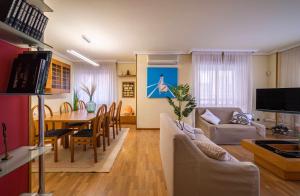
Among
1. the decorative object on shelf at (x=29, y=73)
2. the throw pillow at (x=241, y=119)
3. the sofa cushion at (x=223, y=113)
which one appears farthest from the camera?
the sofa cushion at (x=223, y=113)

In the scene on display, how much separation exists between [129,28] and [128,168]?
8.74 ft

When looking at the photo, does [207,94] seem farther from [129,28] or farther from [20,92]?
[20,92]

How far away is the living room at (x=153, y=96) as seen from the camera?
158 centimetres

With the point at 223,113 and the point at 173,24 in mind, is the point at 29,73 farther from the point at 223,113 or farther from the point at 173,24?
the point at 223,113

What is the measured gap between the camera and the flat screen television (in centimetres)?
491

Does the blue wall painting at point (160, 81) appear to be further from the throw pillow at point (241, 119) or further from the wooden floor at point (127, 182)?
the wooden floor at point (127, 182)

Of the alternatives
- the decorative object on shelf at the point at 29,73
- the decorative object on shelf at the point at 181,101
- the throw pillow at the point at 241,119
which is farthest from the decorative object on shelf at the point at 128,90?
the decorative object on shelf at the point at 29,73

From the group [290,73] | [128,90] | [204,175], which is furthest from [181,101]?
[128,90]

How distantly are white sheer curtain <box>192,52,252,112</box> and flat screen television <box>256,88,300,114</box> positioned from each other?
0.37 metres

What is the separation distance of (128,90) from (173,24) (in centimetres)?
460

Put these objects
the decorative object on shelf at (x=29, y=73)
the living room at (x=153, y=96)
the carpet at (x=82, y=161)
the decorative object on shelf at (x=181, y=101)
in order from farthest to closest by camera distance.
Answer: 1. the decorative object on shelf at (x=181, y=101)
2. the carpet at (x=82, y=161)
3. the living room at (x=153, y=96)
4. the decorative object on shelf at (x=29, y=73)

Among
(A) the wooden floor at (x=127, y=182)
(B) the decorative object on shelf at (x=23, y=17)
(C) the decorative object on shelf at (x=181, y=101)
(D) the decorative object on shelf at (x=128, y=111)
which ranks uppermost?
(B) the decorative object on shelf at (x=23, y=17)

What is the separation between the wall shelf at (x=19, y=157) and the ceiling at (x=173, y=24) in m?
2.16

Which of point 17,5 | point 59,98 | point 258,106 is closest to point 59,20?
point 17,5
